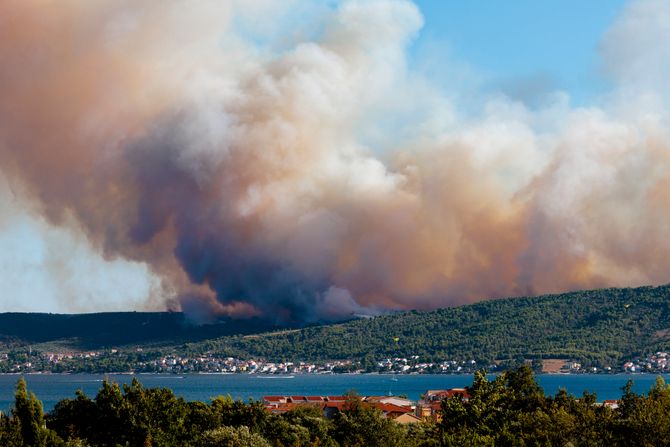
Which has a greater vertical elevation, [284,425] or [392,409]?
[392,409]

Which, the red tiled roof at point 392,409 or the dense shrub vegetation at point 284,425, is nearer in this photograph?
the dense shrub vegetation at point 284,425

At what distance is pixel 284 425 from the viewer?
8550 centimetres

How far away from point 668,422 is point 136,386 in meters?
33.6

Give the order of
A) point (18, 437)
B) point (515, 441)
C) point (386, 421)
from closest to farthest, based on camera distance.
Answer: point (18, 437) < point (515, 441) < point (386, 421)

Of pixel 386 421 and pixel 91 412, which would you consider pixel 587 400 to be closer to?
pixel 386 421

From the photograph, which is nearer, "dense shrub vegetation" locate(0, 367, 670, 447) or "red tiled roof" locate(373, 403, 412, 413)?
"dense shrub vegetation" locate(0, 367, 670, 447)

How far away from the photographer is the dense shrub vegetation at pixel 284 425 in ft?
183

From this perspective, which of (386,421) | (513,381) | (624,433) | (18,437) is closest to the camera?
(18,437)

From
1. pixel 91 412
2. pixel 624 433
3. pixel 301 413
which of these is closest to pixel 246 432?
pixel 91 412

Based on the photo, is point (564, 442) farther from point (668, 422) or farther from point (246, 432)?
point (246, 432)

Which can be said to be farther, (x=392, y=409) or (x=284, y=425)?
(x=392, y=409)

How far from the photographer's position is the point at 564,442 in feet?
213

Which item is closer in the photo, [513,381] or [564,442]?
[564,442]

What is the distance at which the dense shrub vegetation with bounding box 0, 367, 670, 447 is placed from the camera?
183 feet
